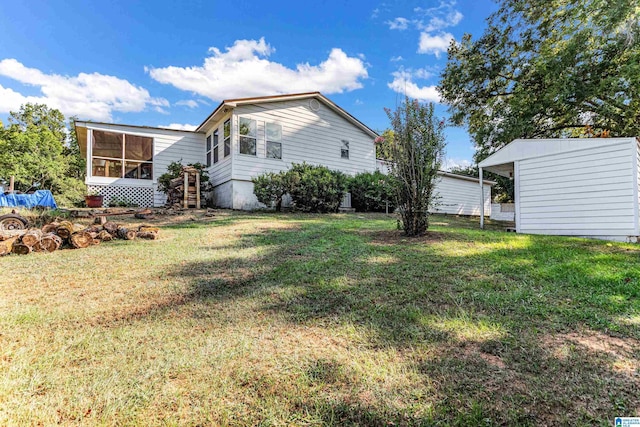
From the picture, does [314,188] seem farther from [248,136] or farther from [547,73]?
[547,73]

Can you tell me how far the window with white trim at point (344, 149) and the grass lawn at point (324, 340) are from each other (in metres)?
10.4

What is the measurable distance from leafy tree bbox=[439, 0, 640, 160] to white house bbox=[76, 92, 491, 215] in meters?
5.26

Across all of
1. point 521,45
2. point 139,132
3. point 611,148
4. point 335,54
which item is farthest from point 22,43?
point 521,45

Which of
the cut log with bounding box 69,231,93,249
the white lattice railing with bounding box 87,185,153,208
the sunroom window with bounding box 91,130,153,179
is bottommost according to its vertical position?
the cut log with bounding box 69,231,93,249

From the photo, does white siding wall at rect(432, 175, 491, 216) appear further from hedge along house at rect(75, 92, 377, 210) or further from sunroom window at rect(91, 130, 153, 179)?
sunroom window at rect(91, 130, 153, 179)

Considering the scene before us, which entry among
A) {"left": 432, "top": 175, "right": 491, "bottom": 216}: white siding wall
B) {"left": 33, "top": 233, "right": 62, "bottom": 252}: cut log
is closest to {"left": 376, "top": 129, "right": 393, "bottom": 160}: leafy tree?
{"left": 33, "top": 233, "right": 62, "bottom": 252}: cut log

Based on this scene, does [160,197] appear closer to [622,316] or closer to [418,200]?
[418,200]

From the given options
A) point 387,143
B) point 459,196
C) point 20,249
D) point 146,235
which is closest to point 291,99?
point 387,143

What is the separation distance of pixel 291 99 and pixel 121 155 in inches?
334

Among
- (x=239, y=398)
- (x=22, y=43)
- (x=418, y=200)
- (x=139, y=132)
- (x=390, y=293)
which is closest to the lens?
(x=239, y=398)

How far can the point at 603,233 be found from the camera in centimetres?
717

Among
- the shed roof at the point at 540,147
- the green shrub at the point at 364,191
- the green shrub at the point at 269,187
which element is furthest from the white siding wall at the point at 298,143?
the shed roof at the point at 540,147

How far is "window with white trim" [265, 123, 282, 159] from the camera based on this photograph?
40.2ft

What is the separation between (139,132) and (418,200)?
12652mm
